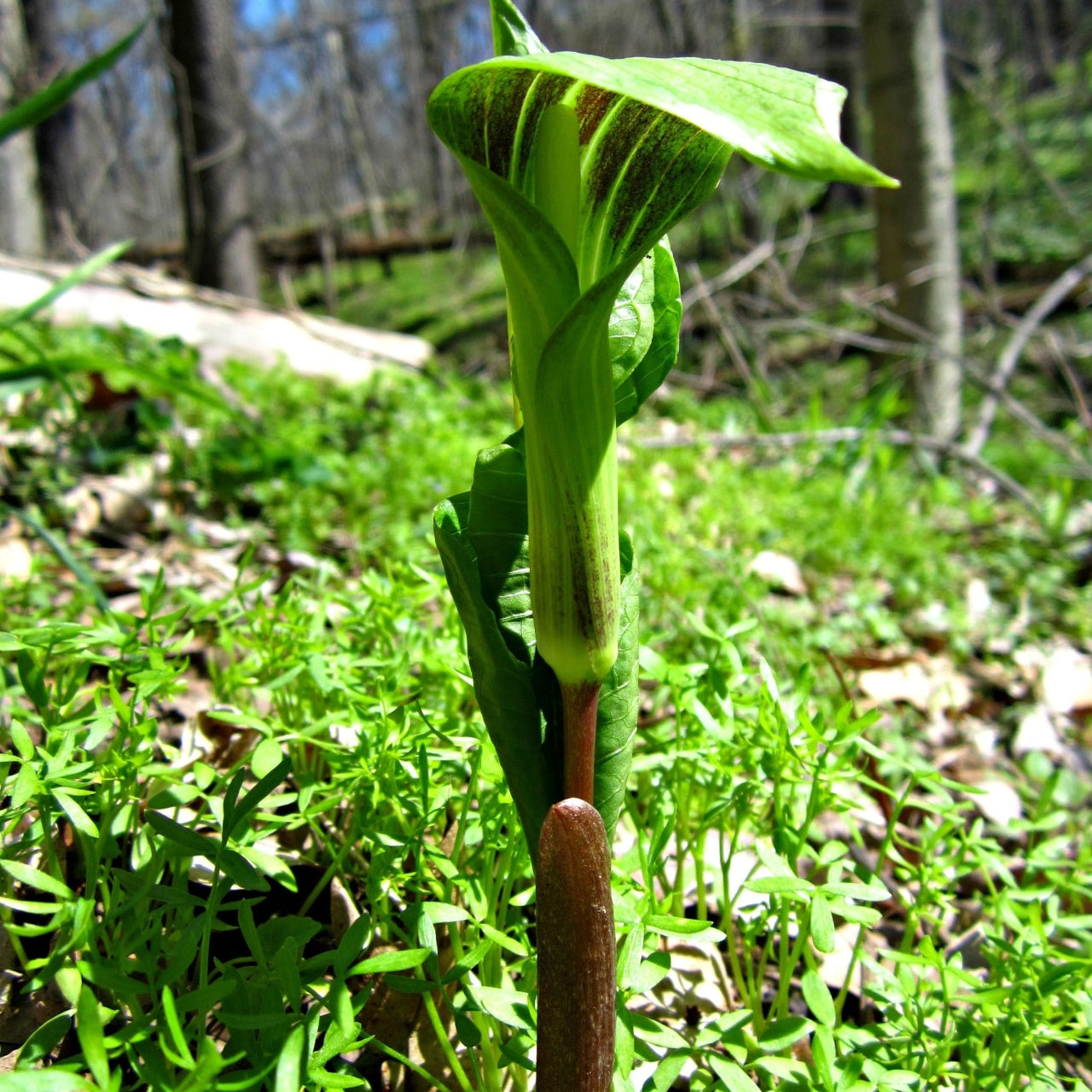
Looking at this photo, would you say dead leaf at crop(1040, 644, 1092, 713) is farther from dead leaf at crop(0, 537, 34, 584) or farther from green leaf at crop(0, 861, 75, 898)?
dead leaf at crop(0, 537, 34, 584)

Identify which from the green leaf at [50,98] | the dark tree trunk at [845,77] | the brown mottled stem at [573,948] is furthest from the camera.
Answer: the dark tree trunk at [845,77]

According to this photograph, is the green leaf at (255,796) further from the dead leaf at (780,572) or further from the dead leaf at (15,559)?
the dead leaf at (780,572)

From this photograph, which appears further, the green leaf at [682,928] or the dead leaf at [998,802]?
the dead leaf at [998,802]

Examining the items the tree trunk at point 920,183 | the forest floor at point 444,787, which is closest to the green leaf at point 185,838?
the forest floor at point 444,787

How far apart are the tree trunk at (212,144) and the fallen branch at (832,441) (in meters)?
3.66

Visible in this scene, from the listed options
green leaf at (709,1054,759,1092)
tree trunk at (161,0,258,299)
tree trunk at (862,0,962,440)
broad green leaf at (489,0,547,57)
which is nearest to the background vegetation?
green leaf at (709,1054,759,1092)

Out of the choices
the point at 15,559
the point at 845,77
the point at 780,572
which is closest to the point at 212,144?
the point at 15,559

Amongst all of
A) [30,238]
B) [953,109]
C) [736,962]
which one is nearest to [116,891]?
[736,962]

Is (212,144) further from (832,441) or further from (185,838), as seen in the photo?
(185,838)

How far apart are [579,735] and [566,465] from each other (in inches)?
9.0

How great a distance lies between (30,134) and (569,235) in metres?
8.02

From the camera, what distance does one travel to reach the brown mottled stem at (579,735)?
712 millimetres

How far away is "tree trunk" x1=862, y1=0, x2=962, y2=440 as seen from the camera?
11.8ft

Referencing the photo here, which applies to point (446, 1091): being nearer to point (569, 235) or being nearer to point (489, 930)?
point (489, 930)
